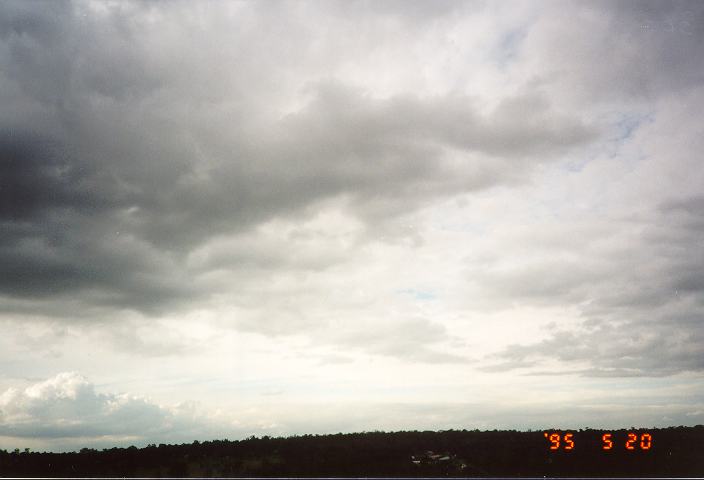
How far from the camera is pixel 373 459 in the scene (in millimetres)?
58781

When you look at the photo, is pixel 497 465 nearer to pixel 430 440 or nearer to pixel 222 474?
pixel 430 440

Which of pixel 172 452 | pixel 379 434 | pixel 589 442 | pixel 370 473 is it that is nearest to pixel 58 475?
pixel 172 452

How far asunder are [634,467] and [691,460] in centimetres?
1035

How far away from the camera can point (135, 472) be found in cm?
5062

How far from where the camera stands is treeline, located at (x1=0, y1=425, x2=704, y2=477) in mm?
52938

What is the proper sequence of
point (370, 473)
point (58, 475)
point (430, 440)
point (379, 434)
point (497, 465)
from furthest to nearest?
point (379, 434) < point (430, 440) < point (497, 465) < point (370, 473) < point (58, 475)

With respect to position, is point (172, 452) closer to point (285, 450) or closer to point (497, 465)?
point (285, 450)

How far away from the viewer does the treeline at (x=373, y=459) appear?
5294 cm

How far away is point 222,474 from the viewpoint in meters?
51.0

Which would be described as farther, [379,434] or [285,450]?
[379,434]

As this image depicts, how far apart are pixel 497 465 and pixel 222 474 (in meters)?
29.8

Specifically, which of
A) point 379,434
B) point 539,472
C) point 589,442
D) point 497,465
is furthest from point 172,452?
point 589,442

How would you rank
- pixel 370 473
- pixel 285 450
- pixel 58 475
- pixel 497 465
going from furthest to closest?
pixel 285 450
pixel 497 465
pixel 370 473
pixel 58 475

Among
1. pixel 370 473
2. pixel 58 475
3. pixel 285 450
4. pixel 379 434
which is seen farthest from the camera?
pixel 379 434
